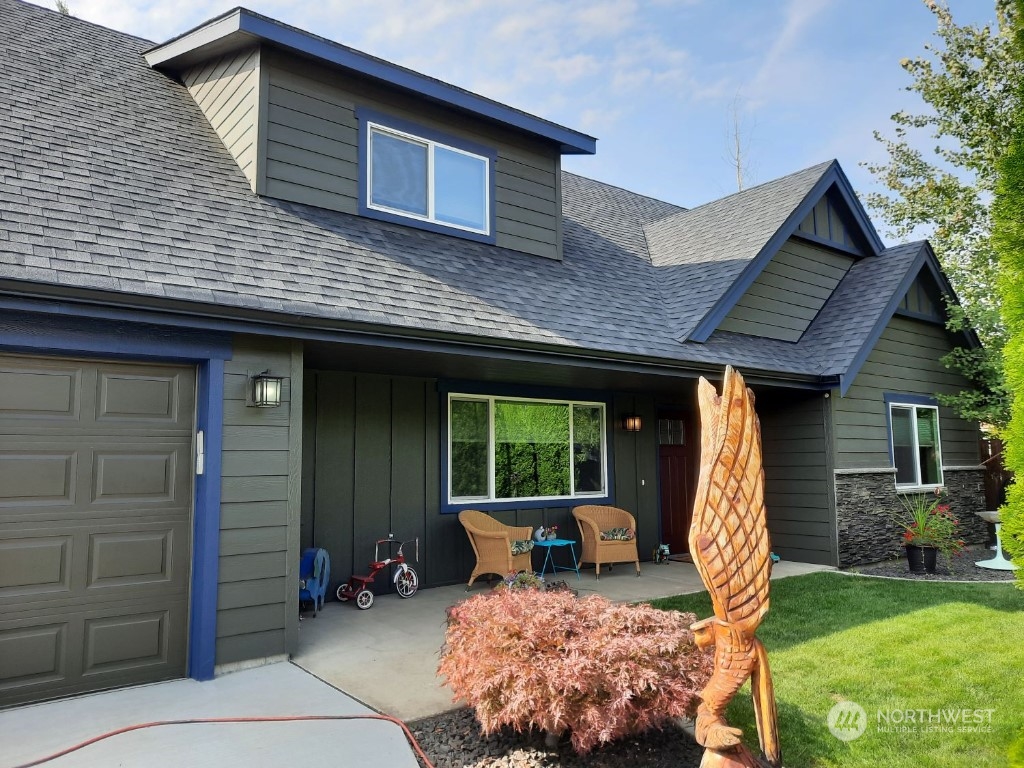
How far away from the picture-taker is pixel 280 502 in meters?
4.88

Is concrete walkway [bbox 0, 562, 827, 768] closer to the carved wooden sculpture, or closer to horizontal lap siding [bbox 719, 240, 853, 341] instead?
the carved wooden sculpture

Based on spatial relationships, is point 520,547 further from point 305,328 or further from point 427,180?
point 427,180

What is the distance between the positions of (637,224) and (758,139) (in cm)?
1398

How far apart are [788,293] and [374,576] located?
22.6ft

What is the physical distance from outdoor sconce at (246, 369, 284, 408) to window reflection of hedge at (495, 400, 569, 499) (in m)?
3.63

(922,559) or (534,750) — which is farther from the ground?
(922,559)

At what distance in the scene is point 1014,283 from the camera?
2.98 metres

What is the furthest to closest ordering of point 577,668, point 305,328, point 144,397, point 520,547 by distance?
point 520,547, point 305,328, point 144,397, point 577,668

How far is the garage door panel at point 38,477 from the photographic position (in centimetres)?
405

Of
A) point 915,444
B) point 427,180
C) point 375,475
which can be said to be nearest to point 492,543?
point 375,475

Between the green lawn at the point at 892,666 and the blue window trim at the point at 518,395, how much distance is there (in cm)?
226

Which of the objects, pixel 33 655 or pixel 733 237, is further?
pixel 733 237

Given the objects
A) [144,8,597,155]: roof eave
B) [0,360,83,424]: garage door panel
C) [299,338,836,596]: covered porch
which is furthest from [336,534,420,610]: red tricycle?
[144,8,597,155]: roof eave

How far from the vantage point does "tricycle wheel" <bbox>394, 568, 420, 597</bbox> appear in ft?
22.6
